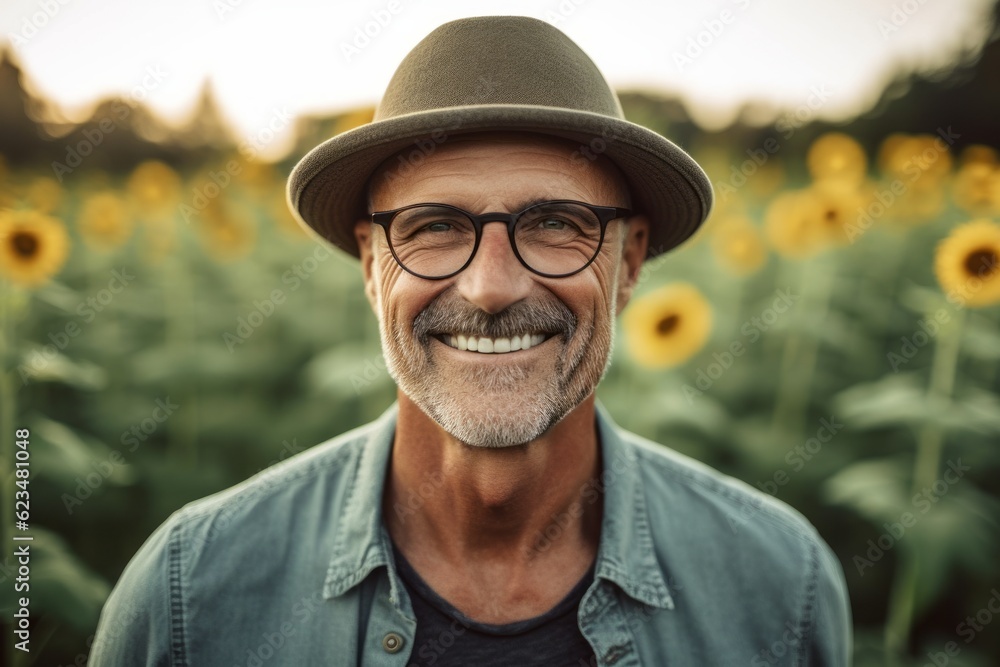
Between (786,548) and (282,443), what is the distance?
3.21 meters

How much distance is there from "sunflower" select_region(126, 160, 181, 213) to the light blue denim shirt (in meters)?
4.21

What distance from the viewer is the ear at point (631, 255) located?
7.43ft

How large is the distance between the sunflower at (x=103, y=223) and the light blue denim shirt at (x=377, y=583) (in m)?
4.08

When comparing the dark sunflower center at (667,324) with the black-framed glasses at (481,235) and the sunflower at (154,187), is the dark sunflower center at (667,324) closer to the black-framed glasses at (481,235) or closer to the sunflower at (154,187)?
the black-framed glasses at (481,235)

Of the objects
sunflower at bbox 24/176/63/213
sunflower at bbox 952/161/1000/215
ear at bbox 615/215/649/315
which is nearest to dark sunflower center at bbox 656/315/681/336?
ear at bbox 615/215/649/315

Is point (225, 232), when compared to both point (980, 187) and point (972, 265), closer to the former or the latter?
point (972, 265)

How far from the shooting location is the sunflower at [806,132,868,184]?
5.14 metres

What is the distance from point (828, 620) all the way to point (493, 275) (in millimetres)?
1467

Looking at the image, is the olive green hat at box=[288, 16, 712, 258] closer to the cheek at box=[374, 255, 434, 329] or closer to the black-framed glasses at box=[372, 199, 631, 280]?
the black-framed glasses at box=[372, 199, 631, 280]

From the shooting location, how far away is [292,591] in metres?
1.99

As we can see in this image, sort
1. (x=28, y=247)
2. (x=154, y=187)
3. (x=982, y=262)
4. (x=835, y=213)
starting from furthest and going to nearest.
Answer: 1. (x=154, y=187)
2. (x=835, y=213)
3. (x=28, y=247)
4. (x=982, y=262)

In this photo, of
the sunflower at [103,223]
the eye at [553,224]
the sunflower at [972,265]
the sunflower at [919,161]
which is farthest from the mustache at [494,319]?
the sunflower at [919,161]

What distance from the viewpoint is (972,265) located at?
3451 millimetres

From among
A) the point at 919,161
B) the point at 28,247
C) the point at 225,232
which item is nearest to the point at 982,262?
the point at 919,161
